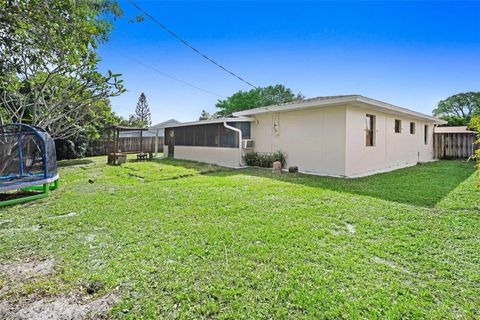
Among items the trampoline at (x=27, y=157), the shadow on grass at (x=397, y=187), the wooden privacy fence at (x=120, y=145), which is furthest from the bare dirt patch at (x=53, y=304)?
the wooden privacy fence at (x=120, y=145)

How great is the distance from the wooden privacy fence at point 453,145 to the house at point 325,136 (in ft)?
7.94

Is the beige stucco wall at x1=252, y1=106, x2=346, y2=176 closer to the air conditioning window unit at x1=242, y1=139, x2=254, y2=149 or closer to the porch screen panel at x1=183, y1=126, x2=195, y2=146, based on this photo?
the air conditioning window unit at x1=242, y1=139, x2=254, y2=149

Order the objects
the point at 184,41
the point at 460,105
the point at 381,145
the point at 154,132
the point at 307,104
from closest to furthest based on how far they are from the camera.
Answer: the point at 184,41, the point at 307,104, the point at 381,145, the point at 154,132, the point at 460,105

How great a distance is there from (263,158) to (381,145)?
16.4 ft

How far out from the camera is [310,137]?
9.41 m

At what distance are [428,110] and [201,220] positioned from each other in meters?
49.0

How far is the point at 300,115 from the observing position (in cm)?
975

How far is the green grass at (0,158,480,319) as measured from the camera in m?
1.98

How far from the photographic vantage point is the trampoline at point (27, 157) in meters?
5.62

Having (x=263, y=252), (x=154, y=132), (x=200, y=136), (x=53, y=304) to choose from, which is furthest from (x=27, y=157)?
(x=154, y=132)

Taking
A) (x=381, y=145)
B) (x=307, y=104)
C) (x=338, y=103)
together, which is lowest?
(x=381, y=145)

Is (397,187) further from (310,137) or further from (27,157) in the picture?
(27,157)

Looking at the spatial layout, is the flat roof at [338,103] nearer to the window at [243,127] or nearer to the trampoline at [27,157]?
the window at [243,127]

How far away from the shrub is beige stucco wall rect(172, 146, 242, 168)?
1.44 ft
